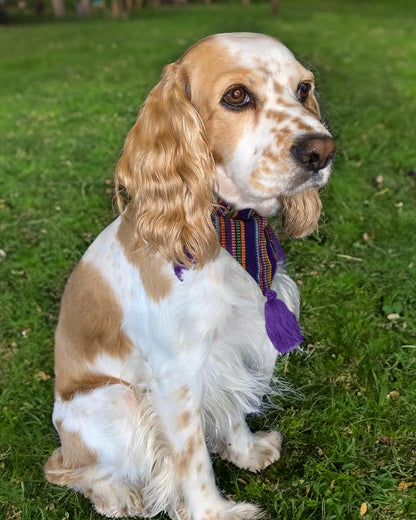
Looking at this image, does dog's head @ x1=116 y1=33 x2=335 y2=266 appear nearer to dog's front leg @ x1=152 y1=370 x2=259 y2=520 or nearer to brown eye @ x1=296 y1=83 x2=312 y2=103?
brown eye @ x1=296 y1=83 x2=312 y2=103

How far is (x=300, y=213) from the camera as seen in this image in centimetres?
294

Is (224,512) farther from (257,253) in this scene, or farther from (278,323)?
(257,253)

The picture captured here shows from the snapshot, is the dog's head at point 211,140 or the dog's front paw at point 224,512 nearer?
the dog's head at point 211,140

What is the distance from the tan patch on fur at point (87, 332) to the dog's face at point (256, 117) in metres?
0.81

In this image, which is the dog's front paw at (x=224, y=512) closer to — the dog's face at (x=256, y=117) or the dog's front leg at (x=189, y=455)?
the dog's front leg at (x=189, y=455)

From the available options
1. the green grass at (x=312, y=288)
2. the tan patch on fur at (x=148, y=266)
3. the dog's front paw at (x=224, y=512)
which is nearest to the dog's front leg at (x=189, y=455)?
the dog's front paw at (x=224, y=512)

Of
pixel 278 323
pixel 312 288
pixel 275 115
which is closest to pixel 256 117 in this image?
pixel 275 115

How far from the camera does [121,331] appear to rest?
8.96 feet

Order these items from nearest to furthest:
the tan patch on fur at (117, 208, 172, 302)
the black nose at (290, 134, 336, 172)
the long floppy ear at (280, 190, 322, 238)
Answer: the black nose at (290, 134, 336, 172) → the tan patch on fur at (117, 208, 172, 302) → the long floppy ear at (280, 190, 322, 238)

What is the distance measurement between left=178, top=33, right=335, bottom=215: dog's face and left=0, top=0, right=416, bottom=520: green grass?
750mm

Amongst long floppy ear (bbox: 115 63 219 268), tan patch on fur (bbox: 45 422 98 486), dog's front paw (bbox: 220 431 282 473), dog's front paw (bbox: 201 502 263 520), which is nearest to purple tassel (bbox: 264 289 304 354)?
long floppy ear (bbox: 115 63 219 268)

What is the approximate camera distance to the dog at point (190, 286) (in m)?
2.36

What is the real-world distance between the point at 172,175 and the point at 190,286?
0.47 m

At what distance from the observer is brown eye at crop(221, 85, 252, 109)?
7.68 feet
